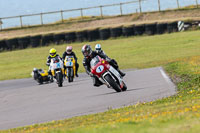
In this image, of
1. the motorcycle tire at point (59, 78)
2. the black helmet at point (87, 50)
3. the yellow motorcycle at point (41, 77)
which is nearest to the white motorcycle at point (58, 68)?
the motorcycle tire at point (59, 78)

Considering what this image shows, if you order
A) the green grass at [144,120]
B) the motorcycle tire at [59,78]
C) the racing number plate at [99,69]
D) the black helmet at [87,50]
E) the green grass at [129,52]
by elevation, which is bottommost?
the green grass at [129,52]

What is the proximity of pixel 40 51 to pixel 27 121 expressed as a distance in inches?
1224

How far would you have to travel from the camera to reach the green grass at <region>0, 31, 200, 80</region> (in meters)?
32.0

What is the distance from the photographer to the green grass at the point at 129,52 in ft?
105

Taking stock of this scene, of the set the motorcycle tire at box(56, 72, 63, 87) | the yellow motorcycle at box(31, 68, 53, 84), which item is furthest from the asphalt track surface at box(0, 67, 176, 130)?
the yellow motorcycle at box(31, 68, 53, 84)

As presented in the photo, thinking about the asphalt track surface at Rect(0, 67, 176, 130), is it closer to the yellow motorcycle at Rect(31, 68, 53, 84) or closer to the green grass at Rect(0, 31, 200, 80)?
the yellow motorcycle at Rect(31, 68, 53, 84)

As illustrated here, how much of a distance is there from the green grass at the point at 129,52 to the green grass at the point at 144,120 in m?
18.2

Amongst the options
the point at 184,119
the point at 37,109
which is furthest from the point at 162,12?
the point at 184,119

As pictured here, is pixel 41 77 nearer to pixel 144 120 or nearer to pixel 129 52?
pixel 129 52

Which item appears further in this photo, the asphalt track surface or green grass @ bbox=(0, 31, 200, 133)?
the asphalt track surface

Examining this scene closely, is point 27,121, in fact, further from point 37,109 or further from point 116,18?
point 116,18

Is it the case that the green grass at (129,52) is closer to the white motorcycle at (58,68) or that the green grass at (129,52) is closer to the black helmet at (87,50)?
the white motorcycle at (58,68)

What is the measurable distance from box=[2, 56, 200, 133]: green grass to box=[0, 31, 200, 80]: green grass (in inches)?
717

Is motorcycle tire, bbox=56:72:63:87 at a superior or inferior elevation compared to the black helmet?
inferior
